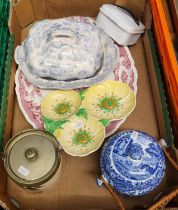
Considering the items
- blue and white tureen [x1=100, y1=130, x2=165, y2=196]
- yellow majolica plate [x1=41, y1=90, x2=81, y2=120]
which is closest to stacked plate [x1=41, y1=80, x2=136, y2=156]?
yellow majolica plate [x1=41, y1=90, x2=81, y2=120]

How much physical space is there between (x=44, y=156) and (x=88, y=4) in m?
0.60

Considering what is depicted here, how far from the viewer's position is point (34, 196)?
0.93 metres

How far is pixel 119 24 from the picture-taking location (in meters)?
1.06

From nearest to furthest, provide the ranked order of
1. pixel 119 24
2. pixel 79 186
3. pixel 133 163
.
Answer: pixel 133 163 → pixel 79 186 → pixel 119 24

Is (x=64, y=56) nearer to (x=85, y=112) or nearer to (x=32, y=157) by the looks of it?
(x=85, y=112)

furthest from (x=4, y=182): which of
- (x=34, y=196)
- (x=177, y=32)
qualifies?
(x=177, y=32)

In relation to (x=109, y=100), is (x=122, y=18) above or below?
above

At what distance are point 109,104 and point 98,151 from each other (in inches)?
5.5

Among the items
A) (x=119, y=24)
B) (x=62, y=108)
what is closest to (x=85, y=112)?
(x=62, y=108)

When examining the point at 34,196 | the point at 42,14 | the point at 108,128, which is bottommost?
the point at 34,196

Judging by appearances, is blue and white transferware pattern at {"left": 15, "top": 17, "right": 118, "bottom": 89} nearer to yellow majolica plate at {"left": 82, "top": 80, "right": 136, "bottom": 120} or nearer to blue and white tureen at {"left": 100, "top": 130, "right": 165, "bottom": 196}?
yellow majolica plate at {"left": 82, "top": 80, "right": 136, "bottom": 120}

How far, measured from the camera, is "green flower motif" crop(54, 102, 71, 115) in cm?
97

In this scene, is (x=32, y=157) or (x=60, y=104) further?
(x=60, y=104)

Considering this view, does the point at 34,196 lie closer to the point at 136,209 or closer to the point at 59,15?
the point at 136,209
